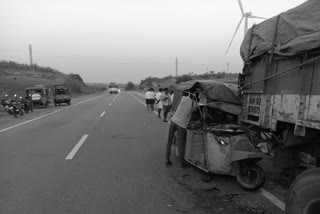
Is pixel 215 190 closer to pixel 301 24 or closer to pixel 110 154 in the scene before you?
pixel 301 24

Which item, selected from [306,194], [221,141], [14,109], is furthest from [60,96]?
[306,194]

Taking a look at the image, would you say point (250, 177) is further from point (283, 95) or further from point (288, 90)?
point (288, 90)

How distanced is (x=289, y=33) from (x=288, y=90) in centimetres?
87

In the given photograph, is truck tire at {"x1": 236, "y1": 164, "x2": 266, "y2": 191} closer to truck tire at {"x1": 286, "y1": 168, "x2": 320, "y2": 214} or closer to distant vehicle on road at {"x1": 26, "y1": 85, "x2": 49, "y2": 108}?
truck tire at {"x1": 286, "y1": 168, "x2": 320, "y2": 214}

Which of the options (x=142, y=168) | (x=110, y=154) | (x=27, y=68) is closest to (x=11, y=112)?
(x=110, y=154)

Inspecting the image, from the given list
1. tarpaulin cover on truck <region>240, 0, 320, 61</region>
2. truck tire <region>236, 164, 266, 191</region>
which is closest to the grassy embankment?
tarpaulin cover on truck <region>240, 0, 320, 61</region>

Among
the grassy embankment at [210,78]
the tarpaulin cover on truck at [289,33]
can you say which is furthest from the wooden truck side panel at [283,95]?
the grassy embankment at [210,78]

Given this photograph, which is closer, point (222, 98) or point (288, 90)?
point (288, 90)

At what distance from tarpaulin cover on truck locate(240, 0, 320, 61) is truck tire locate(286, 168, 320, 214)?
4.80 feet

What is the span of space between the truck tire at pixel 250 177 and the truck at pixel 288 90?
0.44m

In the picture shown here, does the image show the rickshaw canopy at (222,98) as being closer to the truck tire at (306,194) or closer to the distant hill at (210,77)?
the distant hill at (210,77)

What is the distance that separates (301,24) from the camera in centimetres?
395

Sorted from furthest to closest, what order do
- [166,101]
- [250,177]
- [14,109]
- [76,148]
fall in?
1. [14,109]
2. [166,101]
3. [76,148]
4. [250,177]

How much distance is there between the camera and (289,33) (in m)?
4.10
